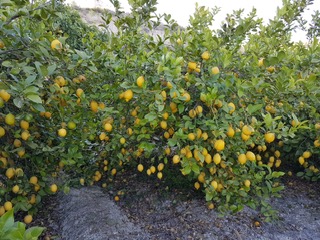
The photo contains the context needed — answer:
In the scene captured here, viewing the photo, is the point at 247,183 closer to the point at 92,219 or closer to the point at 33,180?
the point at 92,219

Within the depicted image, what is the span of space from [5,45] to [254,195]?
2.15m

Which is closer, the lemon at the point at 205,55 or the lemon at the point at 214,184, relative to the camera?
the lemon at the point at 205,55

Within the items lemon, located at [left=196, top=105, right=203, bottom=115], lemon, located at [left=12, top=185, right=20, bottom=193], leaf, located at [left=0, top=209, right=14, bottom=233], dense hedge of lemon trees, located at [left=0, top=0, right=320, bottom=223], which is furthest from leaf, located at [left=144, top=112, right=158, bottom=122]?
leaf, located at [left=0, top=209, right=14, bottom=233]

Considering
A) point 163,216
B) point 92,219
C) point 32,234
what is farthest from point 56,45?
point 163,216

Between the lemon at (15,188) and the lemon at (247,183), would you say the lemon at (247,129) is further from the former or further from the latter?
the lemon at (15,188)

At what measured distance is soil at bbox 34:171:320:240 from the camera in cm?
256

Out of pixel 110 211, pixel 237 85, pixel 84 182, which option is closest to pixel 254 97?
pixel 237 85

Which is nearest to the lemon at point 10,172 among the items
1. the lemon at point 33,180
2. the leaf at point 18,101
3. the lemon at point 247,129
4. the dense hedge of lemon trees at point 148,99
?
the dense hedge of lemon trees at point 148,99

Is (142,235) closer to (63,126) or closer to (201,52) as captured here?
(63,126)

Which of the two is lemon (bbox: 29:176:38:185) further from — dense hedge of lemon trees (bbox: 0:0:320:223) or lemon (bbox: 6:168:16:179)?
lemon (bbox: 6:168:16:179)

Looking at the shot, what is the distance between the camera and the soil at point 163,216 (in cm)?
256

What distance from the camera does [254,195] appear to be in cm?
266

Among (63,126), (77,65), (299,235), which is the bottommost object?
(299,235)

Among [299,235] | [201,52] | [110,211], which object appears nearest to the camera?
[201,52]
